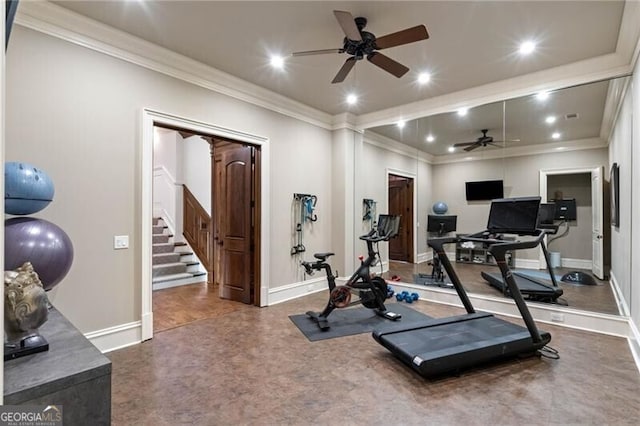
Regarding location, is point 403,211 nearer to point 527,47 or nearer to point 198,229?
point 527,47

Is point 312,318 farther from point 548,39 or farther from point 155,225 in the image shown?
point 155,225

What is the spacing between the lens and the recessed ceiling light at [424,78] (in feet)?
14.3

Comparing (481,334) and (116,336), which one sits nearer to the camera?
(481,334)

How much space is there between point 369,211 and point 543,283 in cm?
308

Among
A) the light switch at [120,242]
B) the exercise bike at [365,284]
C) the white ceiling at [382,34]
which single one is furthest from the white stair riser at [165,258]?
the white ceiling at [382,34]

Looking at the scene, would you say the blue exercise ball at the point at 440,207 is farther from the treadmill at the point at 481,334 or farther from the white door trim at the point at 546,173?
the treadmill at the point at 481,334

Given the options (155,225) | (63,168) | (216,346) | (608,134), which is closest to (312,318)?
(216,346)

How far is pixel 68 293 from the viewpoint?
10.1 feet

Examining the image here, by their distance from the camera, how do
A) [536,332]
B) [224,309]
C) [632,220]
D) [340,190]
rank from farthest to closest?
[340,190] < [224,309] < [632,220] < [536,332]

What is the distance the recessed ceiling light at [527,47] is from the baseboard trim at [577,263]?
2.84 meters

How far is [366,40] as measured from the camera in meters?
3.16

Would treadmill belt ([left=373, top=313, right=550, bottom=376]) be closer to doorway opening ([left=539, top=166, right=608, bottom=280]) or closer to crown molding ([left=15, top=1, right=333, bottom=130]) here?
doorway opening ([left=539, top=166, right=608, bottom=280])

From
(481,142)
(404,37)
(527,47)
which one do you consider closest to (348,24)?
(404,37)

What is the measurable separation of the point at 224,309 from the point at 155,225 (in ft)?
→ 13.3
